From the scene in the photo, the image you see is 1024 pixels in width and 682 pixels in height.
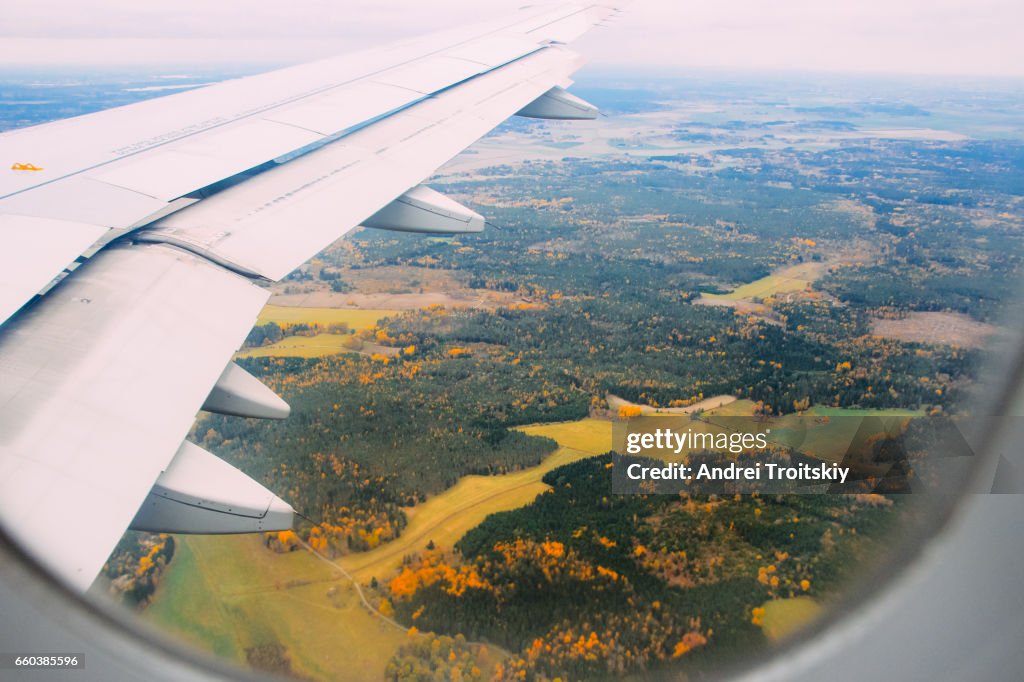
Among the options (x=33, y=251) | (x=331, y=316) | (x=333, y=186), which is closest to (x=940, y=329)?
(x=333, y=186)

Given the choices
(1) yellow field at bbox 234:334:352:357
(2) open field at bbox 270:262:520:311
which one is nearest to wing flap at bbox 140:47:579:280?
(1) yellow field at bbox 234:334:352:357

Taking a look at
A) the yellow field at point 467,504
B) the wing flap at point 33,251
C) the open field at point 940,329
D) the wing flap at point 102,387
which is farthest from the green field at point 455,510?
the open field at point 940,329

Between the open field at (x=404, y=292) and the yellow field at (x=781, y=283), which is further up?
the yellow field at (x=781, y=283)

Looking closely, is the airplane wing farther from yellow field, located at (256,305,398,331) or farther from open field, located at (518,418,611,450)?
yellow field, located at (256,305,398,331)

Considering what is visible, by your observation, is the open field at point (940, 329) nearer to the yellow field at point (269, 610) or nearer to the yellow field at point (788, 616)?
the yellow field at point (788, 616)

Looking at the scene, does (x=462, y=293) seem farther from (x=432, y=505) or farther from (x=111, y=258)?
(x=111, y=258)

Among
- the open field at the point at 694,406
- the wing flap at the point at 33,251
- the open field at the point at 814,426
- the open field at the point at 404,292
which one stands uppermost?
the wing flap at the point at 33,251
